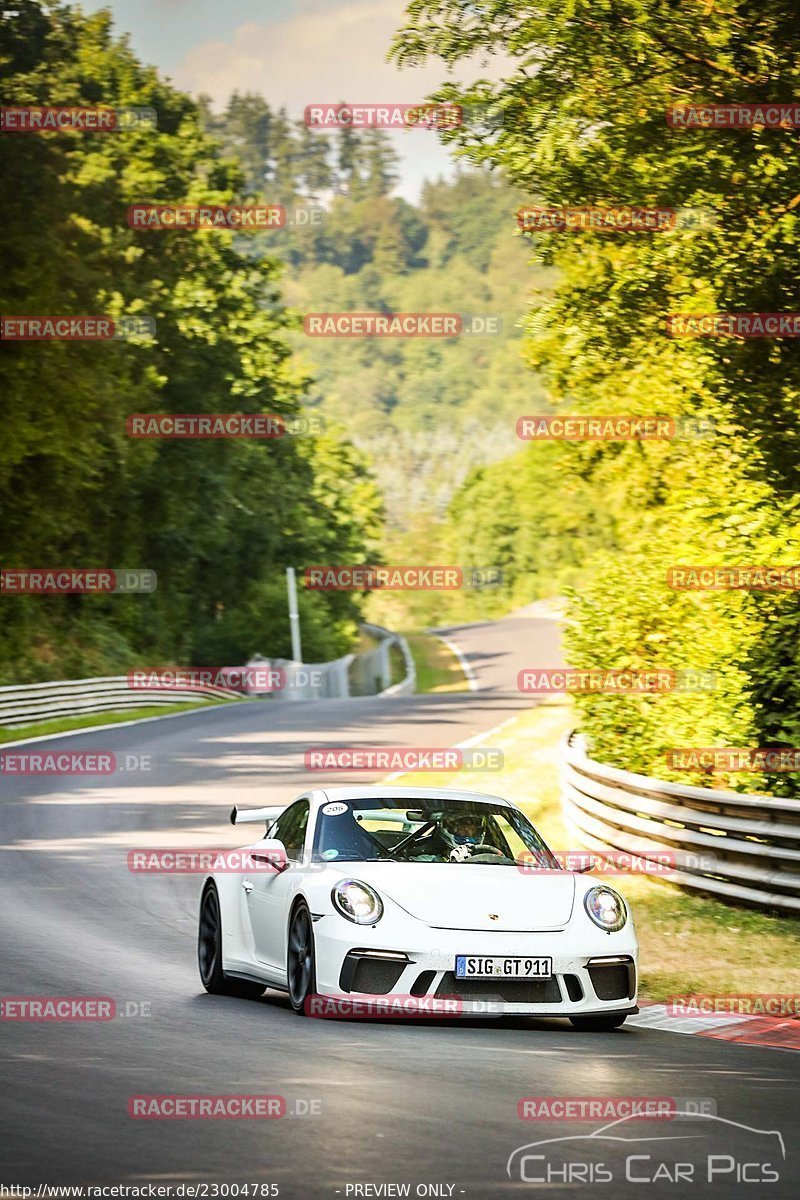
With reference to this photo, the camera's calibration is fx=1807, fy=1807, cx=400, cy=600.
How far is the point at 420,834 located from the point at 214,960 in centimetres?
161

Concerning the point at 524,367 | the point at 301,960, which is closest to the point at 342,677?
the point at 524,367

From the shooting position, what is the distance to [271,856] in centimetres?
1065

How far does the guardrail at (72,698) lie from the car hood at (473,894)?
28.2 metres

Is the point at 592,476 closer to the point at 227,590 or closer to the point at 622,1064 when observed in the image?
the point at 622,1064

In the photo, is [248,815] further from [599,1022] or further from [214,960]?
[599,1022]

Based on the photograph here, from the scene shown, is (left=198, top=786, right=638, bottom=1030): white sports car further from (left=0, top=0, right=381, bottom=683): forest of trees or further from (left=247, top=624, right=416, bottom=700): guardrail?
(left=247, top=624, right=416, bottom=700): guardrail

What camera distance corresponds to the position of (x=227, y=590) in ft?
246

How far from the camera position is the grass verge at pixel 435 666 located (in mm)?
73812

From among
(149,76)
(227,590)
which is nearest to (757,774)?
(149,76)

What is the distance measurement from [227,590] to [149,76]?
69.2ft

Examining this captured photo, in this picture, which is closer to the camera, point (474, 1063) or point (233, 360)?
point (474, 1063)

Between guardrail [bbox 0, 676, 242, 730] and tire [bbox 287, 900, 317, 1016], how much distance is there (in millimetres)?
27988

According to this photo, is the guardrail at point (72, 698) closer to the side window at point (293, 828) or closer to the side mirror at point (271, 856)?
the side window at point (293, 828)

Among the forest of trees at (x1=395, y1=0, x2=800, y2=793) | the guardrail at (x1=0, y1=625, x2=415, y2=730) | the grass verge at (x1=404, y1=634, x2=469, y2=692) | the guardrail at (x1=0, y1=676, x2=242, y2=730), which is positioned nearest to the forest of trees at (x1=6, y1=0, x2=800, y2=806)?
the forest of trees at (x1=395, y1=0, x2=800, y2=793)
